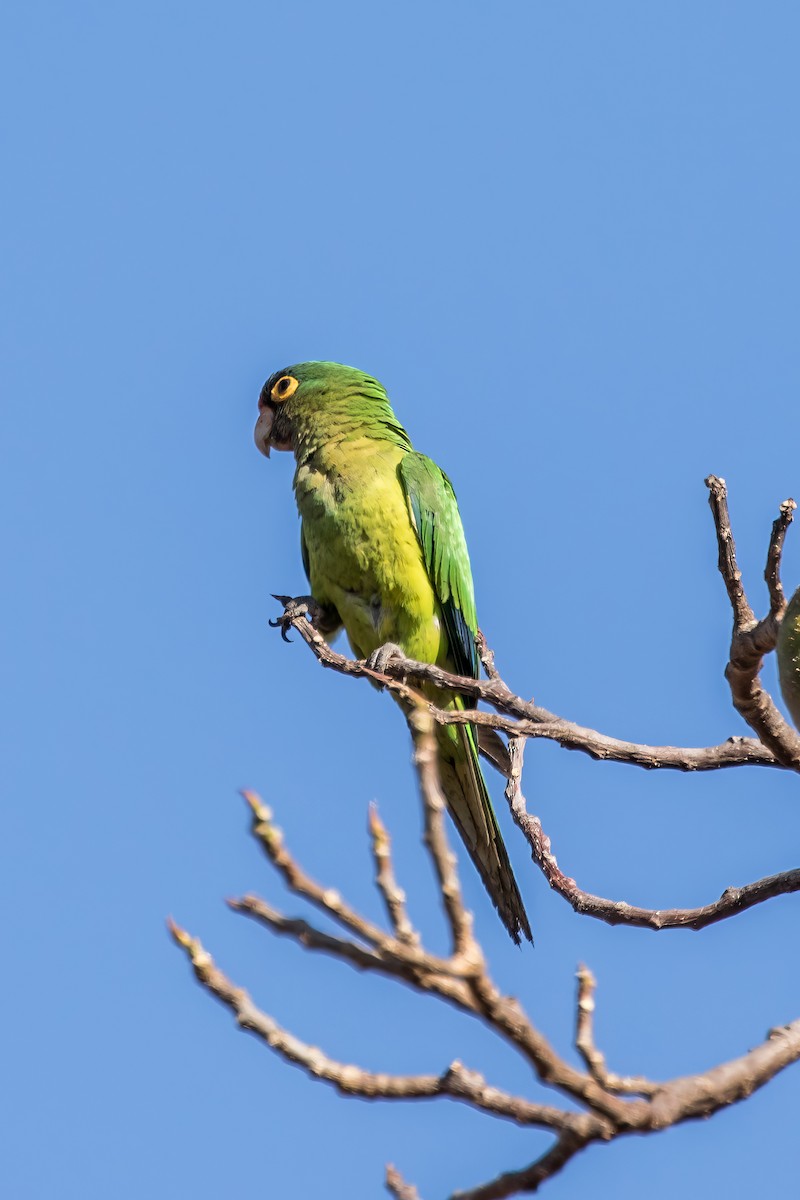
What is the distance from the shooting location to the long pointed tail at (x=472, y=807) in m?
6.86

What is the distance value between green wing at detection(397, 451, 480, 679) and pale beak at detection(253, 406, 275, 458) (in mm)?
1421

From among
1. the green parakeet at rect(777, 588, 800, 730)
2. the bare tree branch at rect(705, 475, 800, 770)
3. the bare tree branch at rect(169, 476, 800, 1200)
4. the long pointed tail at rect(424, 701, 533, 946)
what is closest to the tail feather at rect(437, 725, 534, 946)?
the long pointed tail at rect(424, 701, 533, 946)

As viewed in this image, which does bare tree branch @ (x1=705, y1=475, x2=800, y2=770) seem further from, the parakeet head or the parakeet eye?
the parakeet eye

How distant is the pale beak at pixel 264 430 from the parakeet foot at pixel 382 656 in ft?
7.41

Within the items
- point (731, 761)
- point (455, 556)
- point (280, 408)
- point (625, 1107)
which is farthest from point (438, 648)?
point (625, 1107)

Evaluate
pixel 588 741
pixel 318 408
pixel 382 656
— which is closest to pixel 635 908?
pixel 588 741

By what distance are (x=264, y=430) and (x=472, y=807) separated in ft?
10.2

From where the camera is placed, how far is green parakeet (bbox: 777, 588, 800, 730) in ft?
13.8

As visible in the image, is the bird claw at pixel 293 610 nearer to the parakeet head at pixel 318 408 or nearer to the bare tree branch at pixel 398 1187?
the parakeet head at pixel 318 408

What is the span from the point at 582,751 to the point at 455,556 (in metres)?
2.73

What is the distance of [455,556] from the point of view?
7395mm

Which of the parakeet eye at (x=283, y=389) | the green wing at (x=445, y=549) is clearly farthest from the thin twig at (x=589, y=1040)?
the parakeet eye at (x=283, y=389)

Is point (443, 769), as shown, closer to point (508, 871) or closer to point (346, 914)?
point (508, 871)

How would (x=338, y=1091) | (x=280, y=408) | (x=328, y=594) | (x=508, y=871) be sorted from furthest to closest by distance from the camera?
1. (x=280, y=408)
2. (x=328, y=594)
3. (x=508, y=871)
4. (x=338, y=1091)
